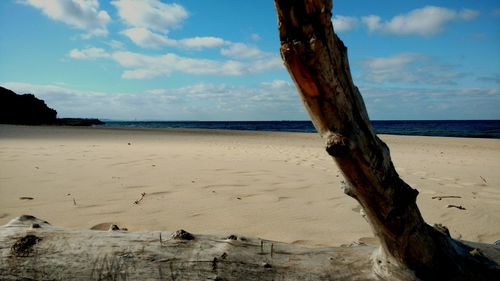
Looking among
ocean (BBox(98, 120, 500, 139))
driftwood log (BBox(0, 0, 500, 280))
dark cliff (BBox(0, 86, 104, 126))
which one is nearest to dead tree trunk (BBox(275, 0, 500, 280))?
driftwood log (BBox(0, 0, 500, 280))

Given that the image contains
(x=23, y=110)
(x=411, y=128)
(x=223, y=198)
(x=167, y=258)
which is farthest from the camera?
(x=411, y=128)

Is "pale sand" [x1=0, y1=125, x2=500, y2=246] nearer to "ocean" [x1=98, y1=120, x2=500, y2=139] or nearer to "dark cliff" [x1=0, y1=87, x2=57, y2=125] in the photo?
"ocean" [x1=98, y1=120, x2=500, y2=139]

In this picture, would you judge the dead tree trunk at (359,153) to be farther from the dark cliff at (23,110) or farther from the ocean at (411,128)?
the dark cliff at (23,110)

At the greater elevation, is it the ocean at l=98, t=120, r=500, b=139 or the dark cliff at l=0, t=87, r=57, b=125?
the dark cliff at l=0, t=87, r=57, b=125

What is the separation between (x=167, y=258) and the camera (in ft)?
5.34

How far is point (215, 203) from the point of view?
12.4ft

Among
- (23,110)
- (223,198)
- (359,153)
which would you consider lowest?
(223,198)

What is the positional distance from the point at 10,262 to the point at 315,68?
177 cm

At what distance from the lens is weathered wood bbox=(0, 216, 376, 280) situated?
1557 mm

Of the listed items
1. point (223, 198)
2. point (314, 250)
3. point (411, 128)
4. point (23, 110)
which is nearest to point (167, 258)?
point (314, 250)

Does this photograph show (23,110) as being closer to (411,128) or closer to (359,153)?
(359,153)

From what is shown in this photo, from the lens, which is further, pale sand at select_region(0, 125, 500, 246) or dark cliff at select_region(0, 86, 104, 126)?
dark cliff at select_region(0, 86, 104, 126)

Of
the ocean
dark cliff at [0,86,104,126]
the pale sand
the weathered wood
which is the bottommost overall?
the pale sand

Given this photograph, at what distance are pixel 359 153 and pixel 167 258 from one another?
108 centimetres
